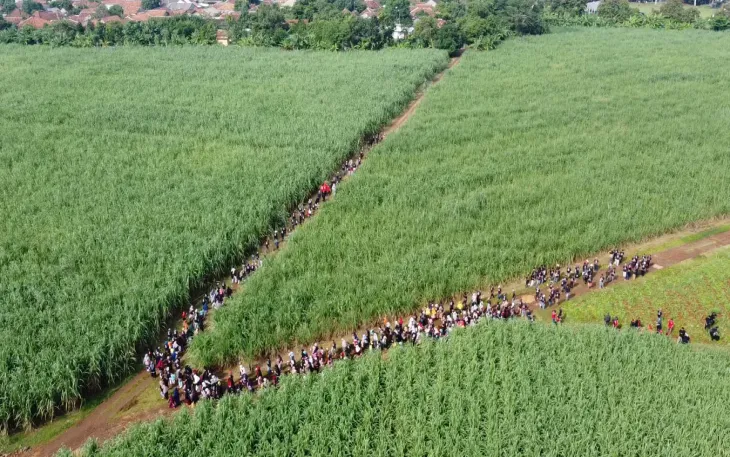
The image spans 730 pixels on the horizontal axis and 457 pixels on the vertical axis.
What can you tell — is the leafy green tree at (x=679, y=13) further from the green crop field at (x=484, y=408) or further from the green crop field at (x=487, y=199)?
the green crop field at (x=484, y=408)

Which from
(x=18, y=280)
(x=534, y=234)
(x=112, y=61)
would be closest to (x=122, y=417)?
(x=18, y=280)

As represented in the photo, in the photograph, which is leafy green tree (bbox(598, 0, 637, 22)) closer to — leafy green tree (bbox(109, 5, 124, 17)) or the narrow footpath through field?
leafy green tree (bbox(109, 5, 124, 17))

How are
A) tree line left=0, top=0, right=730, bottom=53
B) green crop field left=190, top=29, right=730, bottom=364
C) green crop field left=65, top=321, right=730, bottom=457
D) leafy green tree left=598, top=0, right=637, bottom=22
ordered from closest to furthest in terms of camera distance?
green crop field left=65, top=321, right=730, bottom=457 < green crop field left=190, top=29, right=730, bottom=364 < tree line left=0, top=0, right=730, bottom=53 < leafy green tree left=598, top=0, right=637, bottom=22

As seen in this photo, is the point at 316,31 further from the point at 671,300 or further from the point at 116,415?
the point at 116,415

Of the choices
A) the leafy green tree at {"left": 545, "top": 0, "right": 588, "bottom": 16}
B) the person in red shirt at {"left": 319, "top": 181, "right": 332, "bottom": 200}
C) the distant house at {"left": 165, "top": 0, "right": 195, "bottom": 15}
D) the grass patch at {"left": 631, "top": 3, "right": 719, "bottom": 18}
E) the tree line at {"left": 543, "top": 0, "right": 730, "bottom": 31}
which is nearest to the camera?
the person in red shirt at {"left": 319, "top": 181, "right": 332, "bottom": 200}

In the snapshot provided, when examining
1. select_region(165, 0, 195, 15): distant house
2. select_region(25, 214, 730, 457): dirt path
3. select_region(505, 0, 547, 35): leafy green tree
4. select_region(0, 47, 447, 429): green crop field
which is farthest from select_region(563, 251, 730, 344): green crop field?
select_region(165, 0, 195, 15): distant house

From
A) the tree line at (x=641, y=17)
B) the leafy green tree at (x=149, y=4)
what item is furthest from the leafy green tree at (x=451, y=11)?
the leafy green tree at (x=149, y=4)
